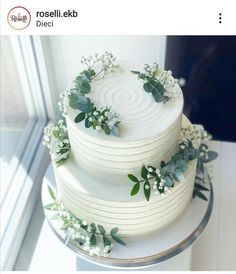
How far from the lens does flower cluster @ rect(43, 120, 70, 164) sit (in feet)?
3.25

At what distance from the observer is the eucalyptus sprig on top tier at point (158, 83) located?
3.02 ft

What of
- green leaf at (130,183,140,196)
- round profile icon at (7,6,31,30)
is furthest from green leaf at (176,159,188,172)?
round profile icon at (7,6,31,30)

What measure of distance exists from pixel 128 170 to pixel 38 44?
0.68 metres

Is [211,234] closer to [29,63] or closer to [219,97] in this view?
[219,97]

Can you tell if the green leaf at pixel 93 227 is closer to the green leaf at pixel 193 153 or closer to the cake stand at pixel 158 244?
the cake stand at pixel 158 244

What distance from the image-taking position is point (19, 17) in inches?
43.9

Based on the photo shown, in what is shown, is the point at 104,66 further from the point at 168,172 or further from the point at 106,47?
the point at 106,47

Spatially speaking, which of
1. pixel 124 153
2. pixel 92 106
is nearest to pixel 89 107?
pixel 92 106

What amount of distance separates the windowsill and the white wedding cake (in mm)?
234

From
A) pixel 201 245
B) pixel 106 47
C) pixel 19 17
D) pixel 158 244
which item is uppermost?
pixel 19 17

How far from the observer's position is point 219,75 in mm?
1631

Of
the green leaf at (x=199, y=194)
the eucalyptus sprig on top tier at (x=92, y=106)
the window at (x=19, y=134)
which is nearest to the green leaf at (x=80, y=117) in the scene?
the eucalyptus sprig on top tier at (x=92, y=106)

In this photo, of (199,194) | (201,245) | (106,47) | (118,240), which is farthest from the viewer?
(106,47)

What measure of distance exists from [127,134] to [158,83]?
146mm
